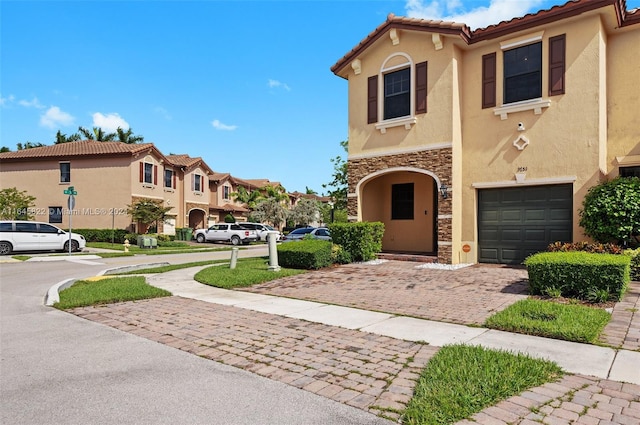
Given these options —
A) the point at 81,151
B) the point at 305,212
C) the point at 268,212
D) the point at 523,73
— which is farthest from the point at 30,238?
the point at 305,212

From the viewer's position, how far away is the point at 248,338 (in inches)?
238

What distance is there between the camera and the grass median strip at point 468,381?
360 centimetres

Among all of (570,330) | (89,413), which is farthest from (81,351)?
(570,330)

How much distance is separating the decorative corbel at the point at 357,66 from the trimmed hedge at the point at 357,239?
19.8 feet

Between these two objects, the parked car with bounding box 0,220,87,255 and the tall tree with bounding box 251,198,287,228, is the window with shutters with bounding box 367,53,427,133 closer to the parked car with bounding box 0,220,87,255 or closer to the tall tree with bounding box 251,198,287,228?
the parked car with bounding box 0,220,87,255

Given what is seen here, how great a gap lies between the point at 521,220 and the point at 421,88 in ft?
18.2

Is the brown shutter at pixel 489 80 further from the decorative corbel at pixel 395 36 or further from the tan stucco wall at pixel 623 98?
the tan stucco wall at pixel 623 98

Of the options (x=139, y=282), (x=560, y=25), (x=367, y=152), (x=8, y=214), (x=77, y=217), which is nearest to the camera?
(x=139, y=282)

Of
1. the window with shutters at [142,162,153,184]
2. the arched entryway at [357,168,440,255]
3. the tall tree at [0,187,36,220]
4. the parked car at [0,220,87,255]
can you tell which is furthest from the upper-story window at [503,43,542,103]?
the tall tree at [0,187,36,220]

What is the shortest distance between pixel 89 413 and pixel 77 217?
32791 millimetres

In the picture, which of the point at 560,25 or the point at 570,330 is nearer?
the point at 570,330

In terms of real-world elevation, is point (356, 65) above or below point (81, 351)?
above

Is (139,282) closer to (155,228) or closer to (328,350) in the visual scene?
(328,350)

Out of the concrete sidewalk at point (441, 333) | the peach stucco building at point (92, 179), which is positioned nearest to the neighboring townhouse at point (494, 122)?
the concrete sidewalk at point (441, 333)
